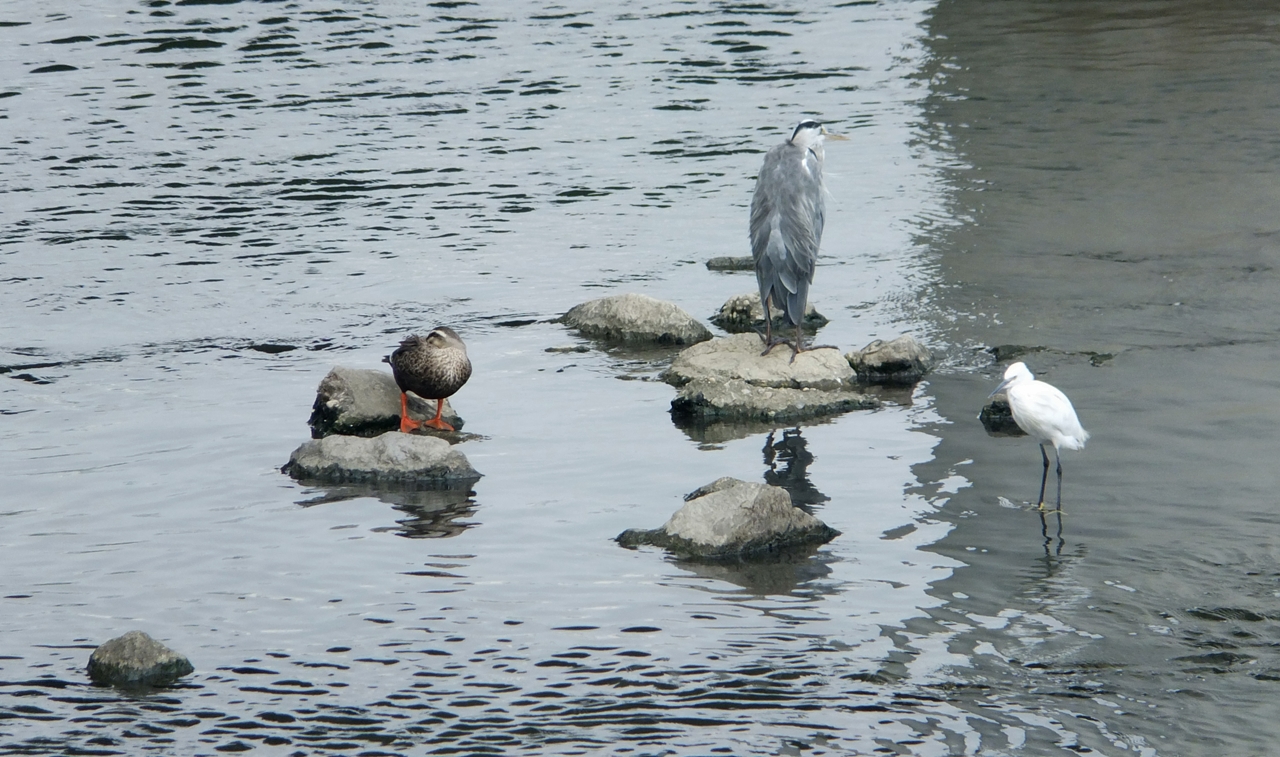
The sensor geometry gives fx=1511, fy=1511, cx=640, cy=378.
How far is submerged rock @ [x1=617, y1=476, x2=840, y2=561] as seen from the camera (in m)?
7.17

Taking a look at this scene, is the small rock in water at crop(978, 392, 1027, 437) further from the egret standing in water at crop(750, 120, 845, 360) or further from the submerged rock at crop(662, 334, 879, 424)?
the egret standing in water at crop(750, 120, 845, 360)

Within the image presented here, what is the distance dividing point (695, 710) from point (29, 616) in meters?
3.08

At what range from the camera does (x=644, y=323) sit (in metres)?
11.1

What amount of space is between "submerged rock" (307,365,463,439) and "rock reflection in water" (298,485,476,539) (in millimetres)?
1101

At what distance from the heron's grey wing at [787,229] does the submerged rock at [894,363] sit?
583 millimetres

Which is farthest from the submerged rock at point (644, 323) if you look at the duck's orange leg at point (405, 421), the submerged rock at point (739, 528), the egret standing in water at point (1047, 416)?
the submerged rock at point (739, 528)

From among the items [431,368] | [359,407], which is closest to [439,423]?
[431,368]

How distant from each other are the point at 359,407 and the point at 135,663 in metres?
3.50

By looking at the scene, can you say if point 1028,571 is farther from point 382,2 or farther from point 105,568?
point 382,2

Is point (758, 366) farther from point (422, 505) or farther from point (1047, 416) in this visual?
point (422, 505)

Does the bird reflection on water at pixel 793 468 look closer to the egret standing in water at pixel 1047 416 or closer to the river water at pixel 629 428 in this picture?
the river water at pixel 629 428

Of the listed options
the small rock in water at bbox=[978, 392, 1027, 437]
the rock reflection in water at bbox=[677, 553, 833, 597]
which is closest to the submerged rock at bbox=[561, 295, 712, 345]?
the small rock in water at bbox=[978, 392, 1027, 437]

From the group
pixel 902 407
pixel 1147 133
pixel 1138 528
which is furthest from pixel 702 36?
pixel 1138 528

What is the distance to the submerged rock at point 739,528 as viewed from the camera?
282 inches
